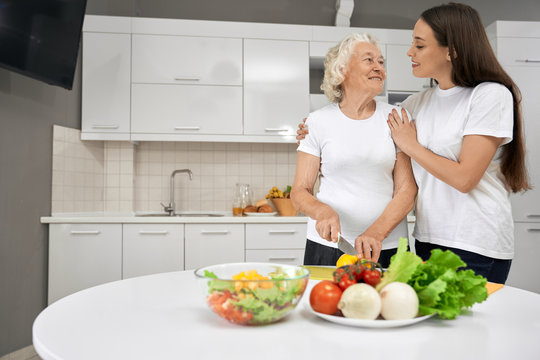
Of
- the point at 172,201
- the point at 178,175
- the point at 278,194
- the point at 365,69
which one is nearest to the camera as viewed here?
the point at 365,69

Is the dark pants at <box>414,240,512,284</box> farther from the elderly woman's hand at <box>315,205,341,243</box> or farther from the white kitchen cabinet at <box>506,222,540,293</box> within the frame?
the white kitchen cabinet at <box>506,222,540,293</box>

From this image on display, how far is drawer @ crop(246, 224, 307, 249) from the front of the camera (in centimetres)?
312

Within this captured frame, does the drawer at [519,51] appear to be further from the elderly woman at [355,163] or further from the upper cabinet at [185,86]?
the elderly woman at [355,163]

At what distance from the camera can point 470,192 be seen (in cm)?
146

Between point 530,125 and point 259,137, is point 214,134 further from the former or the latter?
point 530,125

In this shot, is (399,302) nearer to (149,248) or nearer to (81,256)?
(149,248)

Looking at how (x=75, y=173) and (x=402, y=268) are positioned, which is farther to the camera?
(x=75, y=173)

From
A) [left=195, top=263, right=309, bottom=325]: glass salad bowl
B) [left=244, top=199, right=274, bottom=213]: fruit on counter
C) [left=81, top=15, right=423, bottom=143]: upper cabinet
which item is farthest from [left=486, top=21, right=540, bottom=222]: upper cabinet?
[left=195, top=263, right=309, bottom=325]: glass salad bowl

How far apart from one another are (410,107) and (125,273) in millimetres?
2218

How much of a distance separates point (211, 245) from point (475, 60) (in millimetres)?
2130

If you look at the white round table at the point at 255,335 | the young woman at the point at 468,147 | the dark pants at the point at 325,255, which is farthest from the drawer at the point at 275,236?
the white round table at the point at 255,335

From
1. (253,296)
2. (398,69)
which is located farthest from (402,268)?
(398,69)

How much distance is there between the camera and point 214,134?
3373mm

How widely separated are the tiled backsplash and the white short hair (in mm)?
2059
